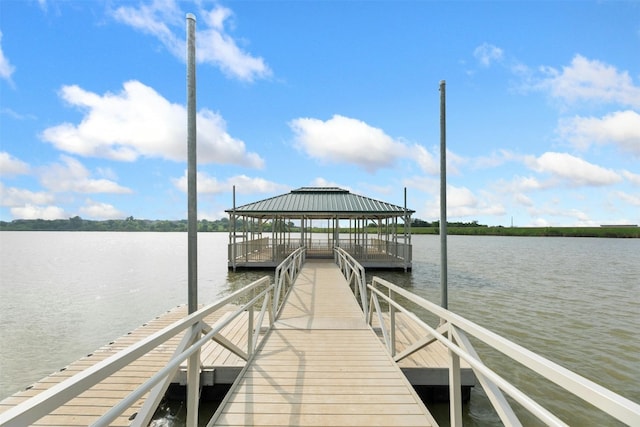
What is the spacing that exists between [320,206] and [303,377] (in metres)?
15.0

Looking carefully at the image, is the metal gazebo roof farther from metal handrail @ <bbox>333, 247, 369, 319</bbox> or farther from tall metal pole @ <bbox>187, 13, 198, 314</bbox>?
tall metal pole @ <bbox>187, 13, 198, 314</bbox>

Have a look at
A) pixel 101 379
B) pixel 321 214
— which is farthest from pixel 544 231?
pixel 101 379

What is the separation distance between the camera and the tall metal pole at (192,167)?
13.9 feet

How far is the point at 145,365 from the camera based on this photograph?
5184 mm

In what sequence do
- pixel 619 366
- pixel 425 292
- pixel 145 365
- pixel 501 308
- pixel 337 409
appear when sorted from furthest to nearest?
pixel 425 292 < pixel 501 308 < pixel 619 366 < pixel 145 365 < pixel 337 409

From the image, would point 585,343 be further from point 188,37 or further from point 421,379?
point 188,37

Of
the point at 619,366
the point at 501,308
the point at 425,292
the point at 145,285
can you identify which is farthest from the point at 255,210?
the point at 619,366

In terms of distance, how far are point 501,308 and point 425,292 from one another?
2.85 metres

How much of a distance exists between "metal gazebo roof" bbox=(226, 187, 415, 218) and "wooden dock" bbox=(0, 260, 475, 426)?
11.1 meters

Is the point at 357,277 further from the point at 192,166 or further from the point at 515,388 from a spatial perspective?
the point at 515,388

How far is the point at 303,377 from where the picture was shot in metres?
3.76

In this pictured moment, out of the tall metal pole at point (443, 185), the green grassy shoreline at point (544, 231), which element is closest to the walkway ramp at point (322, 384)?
the tall metal pole at point (443, 185)

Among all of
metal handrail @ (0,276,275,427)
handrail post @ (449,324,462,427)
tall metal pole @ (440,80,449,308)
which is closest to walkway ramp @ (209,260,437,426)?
handrail post @ (449,324,462,427)

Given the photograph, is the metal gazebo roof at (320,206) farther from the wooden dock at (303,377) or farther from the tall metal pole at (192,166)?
the tall metal pole at (192,166)
